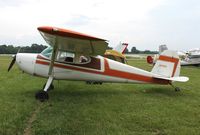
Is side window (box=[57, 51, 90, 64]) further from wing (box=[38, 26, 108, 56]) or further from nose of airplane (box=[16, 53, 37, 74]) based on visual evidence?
nose of airplane (box=[16, 53, 37, 74])

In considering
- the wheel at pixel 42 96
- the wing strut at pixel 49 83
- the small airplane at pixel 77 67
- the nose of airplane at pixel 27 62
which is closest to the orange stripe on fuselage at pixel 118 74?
the small airplane at pixel 77 67

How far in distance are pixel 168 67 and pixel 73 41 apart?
397 cm

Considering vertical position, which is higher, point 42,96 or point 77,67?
point 77,67

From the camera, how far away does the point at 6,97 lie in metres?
7.72

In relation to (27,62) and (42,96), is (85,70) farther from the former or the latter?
(27,62)

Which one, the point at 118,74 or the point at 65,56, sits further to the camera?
the point at 118,74

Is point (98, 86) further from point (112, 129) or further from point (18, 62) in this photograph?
point (112, 129)

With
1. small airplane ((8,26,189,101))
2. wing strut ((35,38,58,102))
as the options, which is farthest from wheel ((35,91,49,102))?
small airplane ((8,26,189,101))

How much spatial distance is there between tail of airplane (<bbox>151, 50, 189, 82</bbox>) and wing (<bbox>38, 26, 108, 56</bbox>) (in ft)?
8.09

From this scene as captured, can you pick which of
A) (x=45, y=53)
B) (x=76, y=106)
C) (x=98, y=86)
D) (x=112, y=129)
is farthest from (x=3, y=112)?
Answer: (x=98, y=86)

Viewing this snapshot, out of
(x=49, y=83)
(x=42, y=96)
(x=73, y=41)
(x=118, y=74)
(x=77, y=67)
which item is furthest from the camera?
(x=118, y=74)

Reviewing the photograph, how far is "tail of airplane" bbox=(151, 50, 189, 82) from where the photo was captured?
9359 millimetres

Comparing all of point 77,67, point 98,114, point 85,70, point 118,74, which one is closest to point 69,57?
point 77,67

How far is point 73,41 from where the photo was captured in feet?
23.6
